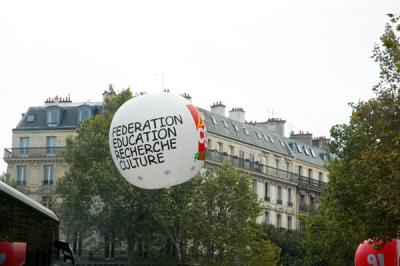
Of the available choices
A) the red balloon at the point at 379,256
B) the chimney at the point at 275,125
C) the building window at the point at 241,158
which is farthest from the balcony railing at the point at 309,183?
the red balloon at the point at 379,256

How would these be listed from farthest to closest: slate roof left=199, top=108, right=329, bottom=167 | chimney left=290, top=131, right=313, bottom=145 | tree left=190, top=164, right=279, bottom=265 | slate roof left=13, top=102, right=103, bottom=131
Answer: chimney left=290, top=131, right=313, bottom=145
slate roof left=199, top=108, right=329, bottom=167
slate roof left=13, top=102, right=103, bottom=131
tree left=190, top=164, right=279, bottom=265

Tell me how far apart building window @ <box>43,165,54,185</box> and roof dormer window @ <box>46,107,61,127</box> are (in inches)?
135

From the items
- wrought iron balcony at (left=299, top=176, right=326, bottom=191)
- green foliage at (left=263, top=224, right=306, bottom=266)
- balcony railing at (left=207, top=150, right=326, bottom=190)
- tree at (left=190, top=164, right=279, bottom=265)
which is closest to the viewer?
tree at (left=190, top=164, right=279, bottom=265)

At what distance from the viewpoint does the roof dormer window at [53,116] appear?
81.3m

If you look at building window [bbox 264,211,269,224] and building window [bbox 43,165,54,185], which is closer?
building window [bbox 43,165,54,185]

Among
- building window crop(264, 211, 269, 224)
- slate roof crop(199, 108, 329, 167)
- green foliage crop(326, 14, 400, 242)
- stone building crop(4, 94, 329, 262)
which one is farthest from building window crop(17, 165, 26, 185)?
green foliage crop(326, 14, 400, 242)

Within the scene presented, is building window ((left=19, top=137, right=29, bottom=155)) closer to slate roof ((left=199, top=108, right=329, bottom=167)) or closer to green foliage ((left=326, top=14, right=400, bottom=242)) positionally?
slate roof ((left=199, top=108, right=329, bottom=167))

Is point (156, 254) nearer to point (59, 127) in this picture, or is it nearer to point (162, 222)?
point (162, 222)

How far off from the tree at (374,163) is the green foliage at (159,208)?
571 inches

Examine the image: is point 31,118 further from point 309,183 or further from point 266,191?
point 309,183

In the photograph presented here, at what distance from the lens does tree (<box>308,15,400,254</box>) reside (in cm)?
2597

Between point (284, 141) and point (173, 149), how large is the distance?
60018 mm

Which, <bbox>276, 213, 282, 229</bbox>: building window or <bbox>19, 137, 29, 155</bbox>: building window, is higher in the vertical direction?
<bbox>19, 137, 29, 155</bbox>: building window

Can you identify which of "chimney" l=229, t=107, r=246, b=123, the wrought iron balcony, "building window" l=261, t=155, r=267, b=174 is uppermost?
"chimney" l=229, t=107, r=246, b=123
